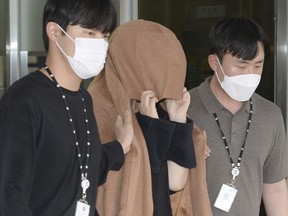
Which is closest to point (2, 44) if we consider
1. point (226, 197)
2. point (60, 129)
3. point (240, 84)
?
point (240, 84)

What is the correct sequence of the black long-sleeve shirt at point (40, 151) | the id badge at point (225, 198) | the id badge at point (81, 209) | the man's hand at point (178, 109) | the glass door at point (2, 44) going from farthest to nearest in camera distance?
the glass door at point (2, 44), the id badge at point (225, 198), the man's hand at point (178, 109), the id badge at point (81, 209), the black long-sleeve shirt at point (40, 151)

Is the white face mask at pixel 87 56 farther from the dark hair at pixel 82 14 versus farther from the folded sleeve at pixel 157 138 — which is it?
the folded sleeve at pixel 157 138

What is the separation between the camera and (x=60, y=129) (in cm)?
139

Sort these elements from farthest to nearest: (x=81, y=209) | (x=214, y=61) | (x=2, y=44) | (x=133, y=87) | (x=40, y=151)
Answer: (x=2, y=44) → (x=214, y=61) → (x=133, y=87) → (x=81, y=209) → (x=40, y=151)

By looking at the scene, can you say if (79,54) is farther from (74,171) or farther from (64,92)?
(74,171)

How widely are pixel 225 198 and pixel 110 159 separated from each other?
562 millimetres

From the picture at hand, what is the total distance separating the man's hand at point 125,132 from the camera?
163 centimetres

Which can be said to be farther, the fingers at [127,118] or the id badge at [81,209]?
the fingers at [127,118]

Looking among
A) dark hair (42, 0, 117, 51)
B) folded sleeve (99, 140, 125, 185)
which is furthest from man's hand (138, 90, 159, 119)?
dark hair (42, 0, 117, 51)

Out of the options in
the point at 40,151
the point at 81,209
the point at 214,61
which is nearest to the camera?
the point at 40,151

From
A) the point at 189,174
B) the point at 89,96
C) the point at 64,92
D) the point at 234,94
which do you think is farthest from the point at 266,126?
the point at 64,92

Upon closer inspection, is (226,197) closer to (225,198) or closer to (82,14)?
(225,198)

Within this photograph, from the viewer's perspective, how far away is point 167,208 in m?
1.70

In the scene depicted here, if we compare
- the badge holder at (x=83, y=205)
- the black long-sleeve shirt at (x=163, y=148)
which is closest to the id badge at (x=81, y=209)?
the badge holder at (x=83, y=205)
